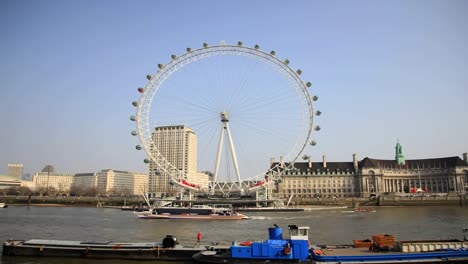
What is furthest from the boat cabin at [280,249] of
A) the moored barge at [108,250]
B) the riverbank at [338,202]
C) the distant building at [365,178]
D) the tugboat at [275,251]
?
the distant building at [365,178]

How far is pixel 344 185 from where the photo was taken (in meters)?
160

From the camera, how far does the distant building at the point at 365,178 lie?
509ft

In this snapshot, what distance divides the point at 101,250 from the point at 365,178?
142481mm

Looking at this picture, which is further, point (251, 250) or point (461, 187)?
point (461, 187)

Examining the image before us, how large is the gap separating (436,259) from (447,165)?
151899 mm

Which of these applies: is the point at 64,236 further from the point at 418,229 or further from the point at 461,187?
→ the point at 461,187

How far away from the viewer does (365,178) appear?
155625mm

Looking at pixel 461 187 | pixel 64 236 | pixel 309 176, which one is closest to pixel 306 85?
pixel 64 236

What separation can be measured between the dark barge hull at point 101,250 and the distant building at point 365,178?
127 meters

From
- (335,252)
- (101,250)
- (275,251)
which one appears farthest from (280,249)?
(101,250)

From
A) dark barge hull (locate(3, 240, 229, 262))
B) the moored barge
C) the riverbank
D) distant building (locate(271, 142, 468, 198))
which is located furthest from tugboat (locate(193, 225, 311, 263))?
distant building (locate(271, 142, 468, 198))

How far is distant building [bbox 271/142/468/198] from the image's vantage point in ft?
509

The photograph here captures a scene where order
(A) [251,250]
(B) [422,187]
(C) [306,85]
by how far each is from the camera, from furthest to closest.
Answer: (B) [422,187], (C) [306,85], (A) [251,250]

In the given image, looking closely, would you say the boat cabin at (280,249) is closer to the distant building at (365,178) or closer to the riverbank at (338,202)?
the riverbank at (338,202)
